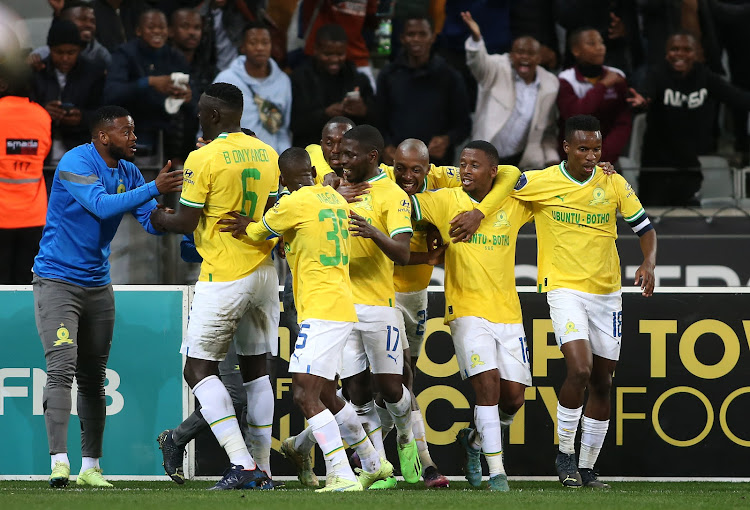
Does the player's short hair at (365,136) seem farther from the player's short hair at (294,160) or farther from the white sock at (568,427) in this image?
the white sock at (568,427)

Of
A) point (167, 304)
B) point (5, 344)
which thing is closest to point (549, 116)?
point (167, 304)

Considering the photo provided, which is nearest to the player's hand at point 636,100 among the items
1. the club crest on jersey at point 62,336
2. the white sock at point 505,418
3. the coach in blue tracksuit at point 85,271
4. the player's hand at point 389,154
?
the player's hand at point 389,154

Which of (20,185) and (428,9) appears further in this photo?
(428,9)

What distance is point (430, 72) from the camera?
1085 cm

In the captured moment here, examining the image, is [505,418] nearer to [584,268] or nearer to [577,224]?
[584,268]

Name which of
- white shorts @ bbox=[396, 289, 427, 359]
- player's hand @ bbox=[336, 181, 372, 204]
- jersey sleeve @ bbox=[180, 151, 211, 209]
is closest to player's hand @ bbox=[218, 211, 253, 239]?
jersey sleeve @ bbox=[180, 151, 211, 209]

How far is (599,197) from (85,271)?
3364mm

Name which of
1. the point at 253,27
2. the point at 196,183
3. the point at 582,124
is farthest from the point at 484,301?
the point at 253,27

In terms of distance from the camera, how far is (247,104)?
10508 millimetres

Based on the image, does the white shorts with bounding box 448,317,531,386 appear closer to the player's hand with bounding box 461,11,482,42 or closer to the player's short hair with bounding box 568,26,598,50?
the player's hand with bounding box 461,11,482,42

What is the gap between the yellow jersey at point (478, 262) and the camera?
7.38 m

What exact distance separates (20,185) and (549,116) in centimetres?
484

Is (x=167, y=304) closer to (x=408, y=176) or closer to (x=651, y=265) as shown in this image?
(x=408, y=176)

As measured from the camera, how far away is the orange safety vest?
9.19 m
